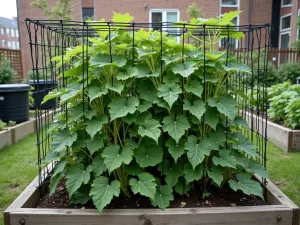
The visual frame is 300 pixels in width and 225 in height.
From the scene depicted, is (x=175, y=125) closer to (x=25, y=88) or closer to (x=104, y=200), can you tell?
(x=104, y=200)

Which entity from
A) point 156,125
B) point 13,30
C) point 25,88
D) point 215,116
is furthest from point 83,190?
Result: point 13,30

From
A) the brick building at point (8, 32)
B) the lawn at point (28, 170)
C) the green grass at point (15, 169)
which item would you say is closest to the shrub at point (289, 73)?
the lawn at point (28, 170)

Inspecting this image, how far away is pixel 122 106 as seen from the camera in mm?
2059

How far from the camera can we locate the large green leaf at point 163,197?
2.06m

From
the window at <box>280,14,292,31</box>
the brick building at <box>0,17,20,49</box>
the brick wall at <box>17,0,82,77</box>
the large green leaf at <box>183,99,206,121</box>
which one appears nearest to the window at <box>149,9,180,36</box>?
the brick wall at <box>17,0,82,77</box>

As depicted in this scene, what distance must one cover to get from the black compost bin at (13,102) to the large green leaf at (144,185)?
3.77 m

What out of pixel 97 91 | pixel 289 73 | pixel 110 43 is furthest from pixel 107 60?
pixel 289 73

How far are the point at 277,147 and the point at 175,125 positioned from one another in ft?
9.50

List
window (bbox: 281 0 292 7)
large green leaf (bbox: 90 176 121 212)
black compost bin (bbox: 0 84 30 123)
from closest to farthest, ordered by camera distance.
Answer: large green leaf (bbox: 90 176 121 212)
black compost bin (bbox: 0 84 30 123)
window (bbox: 281 0 292 7)

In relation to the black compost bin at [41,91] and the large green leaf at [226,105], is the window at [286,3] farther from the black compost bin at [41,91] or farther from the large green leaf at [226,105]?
the large green leaf at [226,105]

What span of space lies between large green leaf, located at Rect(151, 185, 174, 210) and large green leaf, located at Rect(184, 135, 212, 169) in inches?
10.6

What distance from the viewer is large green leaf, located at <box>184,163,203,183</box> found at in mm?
2154

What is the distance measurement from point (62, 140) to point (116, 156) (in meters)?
0.43

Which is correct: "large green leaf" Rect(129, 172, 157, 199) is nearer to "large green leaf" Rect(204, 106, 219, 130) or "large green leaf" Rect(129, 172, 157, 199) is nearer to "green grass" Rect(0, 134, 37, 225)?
"large green leaf" Rect(204, 106, 219, 130)
